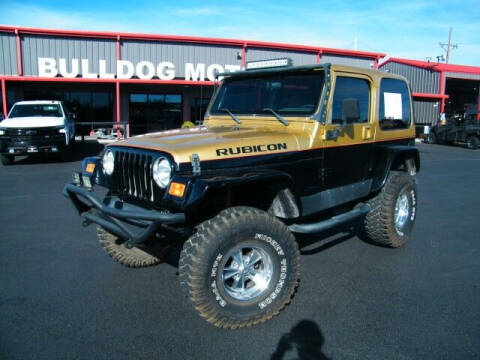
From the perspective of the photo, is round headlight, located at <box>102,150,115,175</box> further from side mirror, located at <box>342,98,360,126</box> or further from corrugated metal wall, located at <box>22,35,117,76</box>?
corrugated metal wall, located at <box>22,35,117,76</box>

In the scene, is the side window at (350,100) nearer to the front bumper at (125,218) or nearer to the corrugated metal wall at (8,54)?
the front bumper at (125,218)

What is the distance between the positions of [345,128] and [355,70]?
0.70 meters

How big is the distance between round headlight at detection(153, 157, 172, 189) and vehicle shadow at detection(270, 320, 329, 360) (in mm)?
1478

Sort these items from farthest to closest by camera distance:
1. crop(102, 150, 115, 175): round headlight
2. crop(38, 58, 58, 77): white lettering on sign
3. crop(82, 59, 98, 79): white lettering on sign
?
crop(82, 59, 98, 79): white lettering on sign
crop(38, 58, 58, 77): white lettering on sign
crop(102, 150, 115, 175): round headlight

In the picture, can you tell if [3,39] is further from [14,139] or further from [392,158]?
[392,158]

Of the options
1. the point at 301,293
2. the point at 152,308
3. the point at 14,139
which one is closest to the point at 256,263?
the point at 301,293

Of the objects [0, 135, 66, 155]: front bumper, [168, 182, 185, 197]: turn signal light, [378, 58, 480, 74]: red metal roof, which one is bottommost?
[0, 135, 66, 155]: front bumper

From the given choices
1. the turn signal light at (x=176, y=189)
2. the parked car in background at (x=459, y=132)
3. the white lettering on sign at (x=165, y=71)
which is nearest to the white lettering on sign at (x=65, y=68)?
the white lettering on sign at (x=165, y=71)

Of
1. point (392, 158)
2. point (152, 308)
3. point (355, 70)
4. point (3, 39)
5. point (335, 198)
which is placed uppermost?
point (3, 39)

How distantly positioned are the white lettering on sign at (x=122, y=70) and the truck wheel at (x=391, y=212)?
48.7 feet

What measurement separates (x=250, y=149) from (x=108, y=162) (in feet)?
4.50

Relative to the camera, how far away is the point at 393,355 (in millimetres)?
2846

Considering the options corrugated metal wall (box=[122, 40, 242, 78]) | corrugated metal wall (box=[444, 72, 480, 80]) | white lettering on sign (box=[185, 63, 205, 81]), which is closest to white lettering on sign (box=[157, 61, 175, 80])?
corrugated metal wall (box=[122, 40, 242, 78])

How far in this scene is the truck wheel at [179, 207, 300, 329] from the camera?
2996mm
